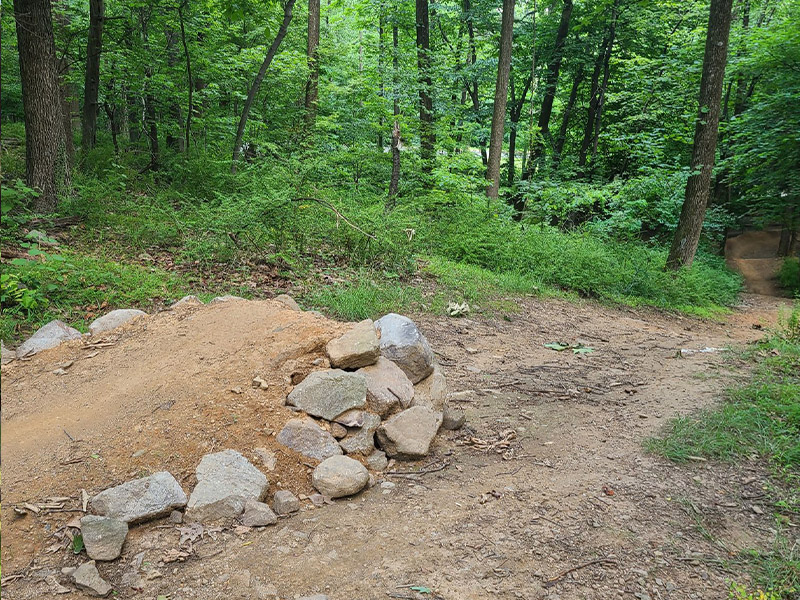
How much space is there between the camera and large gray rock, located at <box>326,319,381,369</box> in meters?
3.85

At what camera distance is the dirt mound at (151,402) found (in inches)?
113

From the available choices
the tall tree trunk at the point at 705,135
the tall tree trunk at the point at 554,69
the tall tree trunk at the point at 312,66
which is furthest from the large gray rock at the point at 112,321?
the tall tree trunk at the point at 554,69

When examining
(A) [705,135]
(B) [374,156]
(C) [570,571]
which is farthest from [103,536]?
(A) [705,135]

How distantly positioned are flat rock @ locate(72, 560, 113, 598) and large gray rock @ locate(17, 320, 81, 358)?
2.42 meters

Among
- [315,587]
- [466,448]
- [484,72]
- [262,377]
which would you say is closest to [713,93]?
[484,72]

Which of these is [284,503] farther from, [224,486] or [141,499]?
[141,499]

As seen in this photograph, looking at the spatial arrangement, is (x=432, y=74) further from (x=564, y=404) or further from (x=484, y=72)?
(x=564, y=404)

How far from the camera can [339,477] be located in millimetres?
3086

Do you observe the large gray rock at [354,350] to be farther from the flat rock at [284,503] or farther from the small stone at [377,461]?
the flat rock at [284,503]

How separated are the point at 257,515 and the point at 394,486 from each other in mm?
874

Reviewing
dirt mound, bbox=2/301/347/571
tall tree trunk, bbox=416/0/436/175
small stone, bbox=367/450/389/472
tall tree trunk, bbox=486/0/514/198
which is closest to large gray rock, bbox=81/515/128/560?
dirt mound, bbox=2/301/347/571

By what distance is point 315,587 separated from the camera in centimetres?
230

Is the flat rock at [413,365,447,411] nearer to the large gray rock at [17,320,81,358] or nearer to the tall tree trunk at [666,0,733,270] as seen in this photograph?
the large gray rock at [17,320,81,358]

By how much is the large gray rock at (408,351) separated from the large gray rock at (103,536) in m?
2.24
